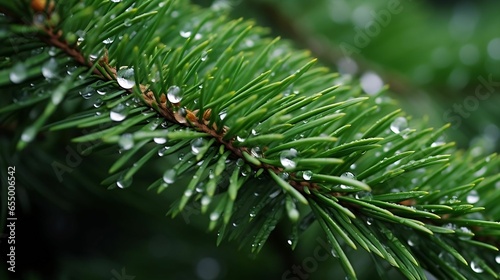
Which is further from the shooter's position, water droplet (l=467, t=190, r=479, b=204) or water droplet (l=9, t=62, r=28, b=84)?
water droplet (l=467, t=190, r=479, b=204)

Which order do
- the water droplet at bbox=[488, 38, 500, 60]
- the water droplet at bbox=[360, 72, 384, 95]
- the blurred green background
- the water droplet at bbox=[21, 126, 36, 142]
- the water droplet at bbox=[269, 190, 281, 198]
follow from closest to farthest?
1. the water droplet at bbox=[21, 126, 36, 142]
2. the water droplet at bbox=[269, 190, 281, 198]
3. the blurred green background
4. the water droplet at bbox=[360, 72, 384, 95]
5. the water droplet at bbox=[488, 38, 500, 60]

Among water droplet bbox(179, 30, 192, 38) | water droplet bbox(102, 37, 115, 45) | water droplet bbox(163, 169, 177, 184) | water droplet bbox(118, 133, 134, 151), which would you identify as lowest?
water droplet bbox(163, 169, 177, 184)

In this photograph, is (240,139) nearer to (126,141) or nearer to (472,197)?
(126,141)

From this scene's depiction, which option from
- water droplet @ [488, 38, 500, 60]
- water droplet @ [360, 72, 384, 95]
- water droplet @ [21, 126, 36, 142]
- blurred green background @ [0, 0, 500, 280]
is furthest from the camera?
water droplet @ [488, 38, 500, 60]

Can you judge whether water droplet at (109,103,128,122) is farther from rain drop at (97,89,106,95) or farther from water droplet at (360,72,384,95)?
water droplet at (360,72,384,95)

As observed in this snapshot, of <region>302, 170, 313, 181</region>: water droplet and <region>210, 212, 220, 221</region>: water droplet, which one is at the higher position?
<region>302, 170, 313, 181</region>: water droplet

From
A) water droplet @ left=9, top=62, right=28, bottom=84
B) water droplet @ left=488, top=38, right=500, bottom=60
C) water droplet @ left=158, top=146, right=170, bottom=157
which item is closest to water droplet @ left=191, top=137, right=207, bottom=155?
water droplet @ left=158, top=146, right=170, bottom=157

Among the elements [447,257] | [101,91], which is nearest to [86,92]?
[101,91]

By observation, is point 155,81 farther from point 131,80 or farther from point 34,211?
point 34,211

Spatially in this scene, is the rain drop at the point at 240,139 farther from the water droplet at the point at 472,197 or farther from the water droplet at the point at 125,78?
the water droplet at the point at 472,197
